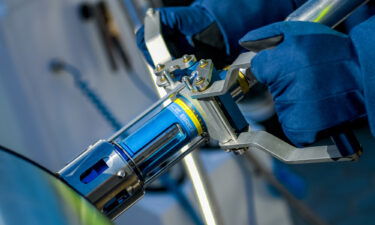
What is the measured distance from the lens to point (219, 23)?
2.55 ft

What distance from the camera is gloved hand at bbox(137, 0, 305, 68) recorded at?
29.7 inches

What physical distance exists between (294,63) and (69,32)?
4.03 feet

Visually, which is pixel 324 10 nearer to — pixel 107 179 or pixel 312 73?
pixel 312 73

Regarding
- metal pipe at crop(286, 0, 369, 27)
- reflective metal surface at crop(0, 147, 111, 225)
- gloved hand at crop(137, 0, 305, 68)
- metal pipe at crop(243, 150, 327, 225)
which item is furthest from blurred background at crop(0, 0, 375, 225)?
reflective metal surface at crop(0, 147, 111, 225)

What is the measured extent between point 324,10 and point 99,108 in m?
1.04

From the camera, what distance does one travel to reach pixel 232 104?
21.9 inches

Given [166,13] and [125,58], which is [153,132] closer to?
[166,13]

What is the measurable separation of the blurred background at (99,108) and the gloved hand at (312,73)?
0.85 m

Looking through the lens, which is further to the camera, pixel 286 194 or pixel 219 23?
pixel 286 194

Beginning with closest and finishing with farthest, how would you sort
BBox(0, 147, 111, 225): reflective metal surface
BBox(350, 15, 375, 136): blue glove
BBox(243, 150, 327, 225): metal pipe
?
BBox(0, 147, 111, 225): reflective metal surface → BBox(350, 15, 375, 136): blue glove → BBox(243, 150, 327, 225): metal pipe

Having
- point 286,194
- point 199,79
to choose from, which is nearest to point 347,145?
point 199,79

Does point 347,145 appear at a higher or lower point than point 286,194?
higher

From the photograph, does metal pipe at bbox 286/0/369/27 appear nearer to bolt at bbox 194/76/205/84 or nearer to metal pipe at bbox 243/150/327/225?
bolt at bbox 194/76/205/84

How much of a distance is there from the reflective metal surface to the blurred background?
0.99m
